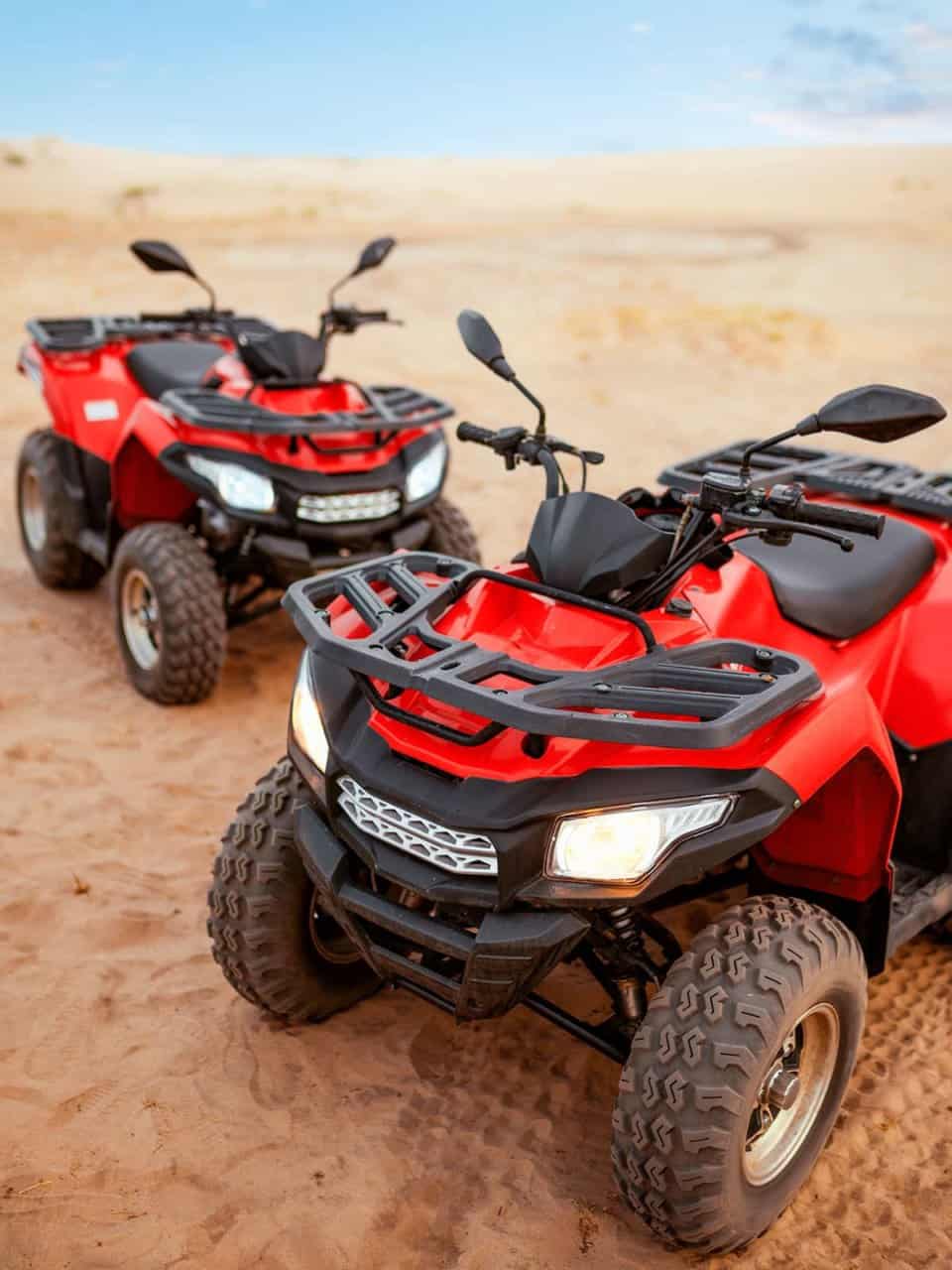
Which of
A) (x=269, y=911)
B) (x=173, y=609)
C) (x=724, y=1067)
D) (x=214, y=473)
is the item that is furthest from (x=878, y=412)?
(x=173, y=609)

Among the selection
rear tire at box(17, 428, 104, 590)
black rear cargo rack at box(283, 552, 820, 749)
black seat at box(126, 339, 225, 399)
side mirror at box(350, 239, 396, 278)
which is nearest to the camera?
black rear cargo rack at box(283, 552, 820, 749)

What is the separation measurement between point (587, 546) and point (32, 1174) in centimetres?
178

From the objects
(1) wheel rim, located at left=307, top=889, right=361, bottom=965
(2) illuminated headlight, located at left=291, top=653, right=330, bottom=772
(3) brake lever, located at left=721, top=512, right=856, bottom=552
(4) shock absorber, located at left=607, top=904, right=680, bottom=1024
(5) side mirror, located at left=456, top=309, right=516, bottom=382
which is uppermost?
(5) side mirror, located at left=456, top=309, right=516, bottom=382

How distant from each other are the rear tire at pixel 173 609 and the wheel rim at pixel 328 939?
7.00 feet

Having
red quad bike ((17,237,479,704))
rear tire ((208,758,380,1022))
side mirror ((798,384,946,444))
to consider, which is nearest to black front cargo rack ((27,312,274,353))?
red quad bike ((17,237,479,704))

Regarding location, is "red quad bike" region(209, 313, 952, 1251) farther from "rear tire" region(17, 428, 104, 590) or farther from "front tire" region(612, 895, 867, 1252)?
"rear tire" region(17, 428, 104, 590)

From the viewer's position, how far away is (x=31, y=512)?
22.3ft

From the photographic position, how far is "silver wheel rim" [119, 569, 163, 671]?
211 inches

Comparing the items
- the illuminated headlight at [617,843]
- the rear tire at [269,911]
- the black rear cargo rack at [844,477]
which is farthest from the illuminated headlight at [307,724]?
the black rear cargo rack at [844,477]

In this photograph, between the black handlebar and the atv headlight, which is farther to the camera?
the atv headlight

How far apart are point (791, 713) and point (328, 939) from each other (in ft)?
4.35

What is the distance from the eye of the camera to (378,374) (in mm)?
12883

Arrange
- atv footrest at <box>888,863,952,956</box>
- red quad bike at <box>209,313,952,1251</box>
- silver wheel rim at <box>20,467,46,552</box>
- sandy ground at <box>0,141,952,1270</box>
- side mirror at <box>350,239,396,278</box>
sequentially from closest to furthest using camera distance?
red quad bike at <box>209,313,952,1251</box>, sandy ground at <box>0,141,952,1270</box>, atv footrest at <box>888,863,952,956</box>, side mirror at <box>350,239,396,278</box>, silver wheel rim at <box>20,467,46,552</box>

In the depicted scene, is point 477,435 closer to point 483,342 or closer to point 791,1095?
point 483,342
